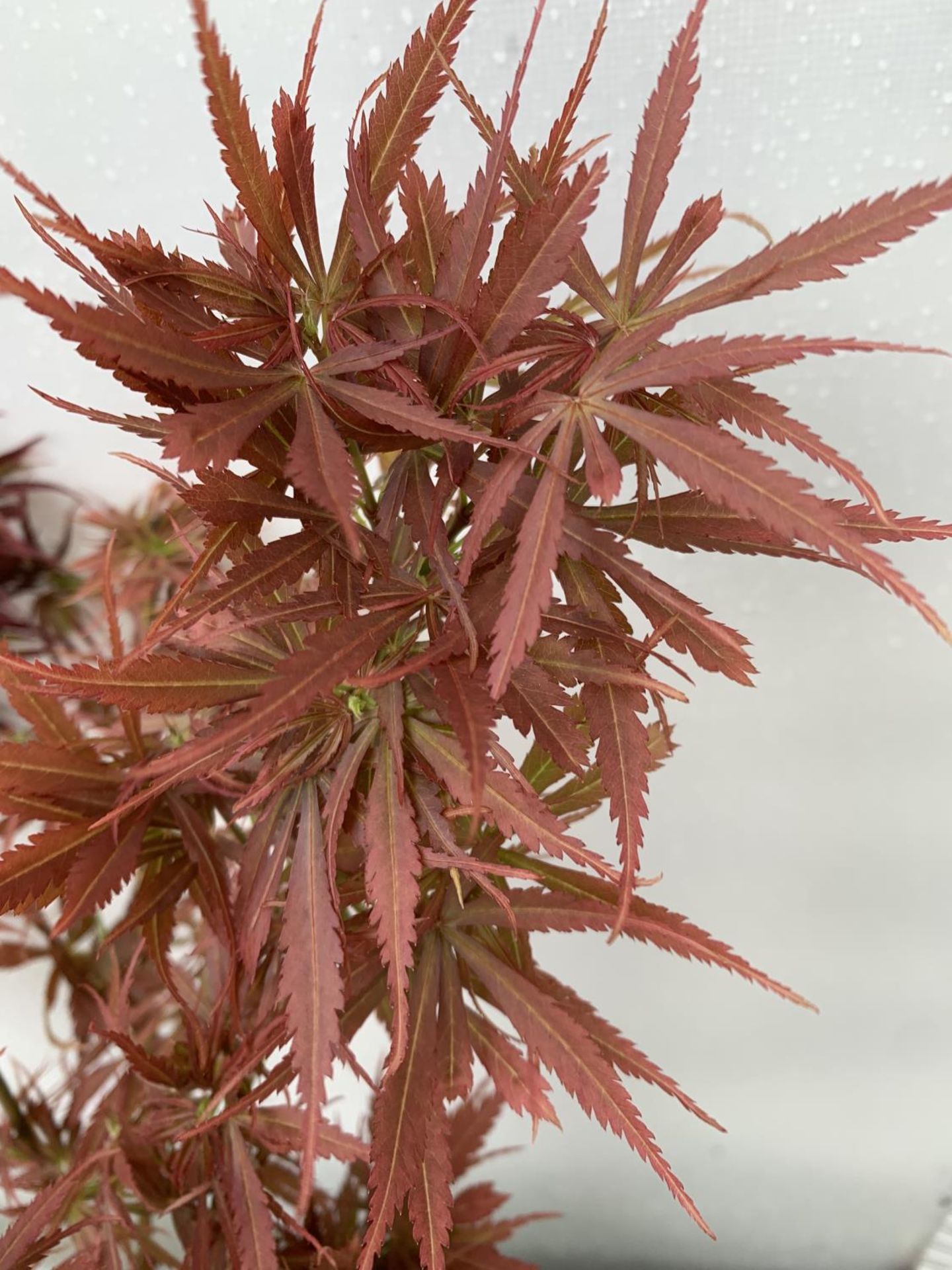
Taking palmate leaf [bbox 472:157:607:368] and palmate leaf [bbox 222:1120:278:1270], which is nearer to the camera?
palmate leaf [bbox 472:157:607:368]

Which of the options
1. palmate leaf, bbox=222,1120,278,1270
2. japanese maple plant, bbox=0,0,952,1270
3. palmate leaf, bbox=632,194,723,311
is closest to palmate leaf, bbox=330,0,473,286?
japanese maple plant, bbox=0,0,952,1270

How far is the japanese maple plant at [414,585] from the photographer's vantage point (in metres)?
0.31

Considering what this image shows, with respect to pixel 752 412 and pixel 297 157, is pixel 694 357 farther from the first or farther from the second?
pixel 297 157

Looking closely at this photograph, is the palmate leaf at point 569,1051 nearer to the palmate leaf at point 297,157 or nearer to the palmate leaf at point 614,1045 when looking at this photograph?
the palmate leaf at point 614,1045

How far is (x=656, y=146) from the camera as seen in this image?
35 cm

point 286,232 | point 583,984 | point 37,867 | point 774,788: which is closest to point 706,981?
point 583,984

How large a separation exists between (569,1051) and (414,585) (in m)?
0.24

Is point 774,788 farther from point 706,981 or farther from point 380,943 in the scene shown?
point 380,943

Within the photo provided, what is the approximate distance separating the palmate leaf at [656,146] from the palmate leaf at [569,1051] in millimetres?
339

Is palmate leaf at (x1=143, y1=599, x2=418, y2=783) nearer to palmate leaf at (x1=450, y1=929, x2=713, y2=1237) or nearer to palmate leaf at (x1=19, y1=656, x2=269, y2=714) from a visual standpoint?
palmate leaf at (x1=19, y1=656, x2=269, y2=714)

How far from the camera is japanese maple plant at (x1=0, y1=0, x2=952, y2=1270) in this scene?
0.31 meters

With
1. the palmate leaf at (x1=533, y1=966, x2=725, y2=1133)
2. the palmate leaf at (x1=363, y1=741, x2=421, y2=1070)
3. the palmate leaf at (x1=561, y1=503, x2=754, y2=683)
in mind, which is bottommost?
the palmate leaf at (x1=533, y1=966, x2=725, y2=1133)

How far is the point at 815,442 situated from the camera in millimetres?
320

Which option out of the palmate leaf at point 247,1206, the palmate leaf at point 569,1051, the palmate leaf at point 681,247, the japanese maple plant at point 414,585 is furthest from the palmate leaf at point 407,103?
the palmate leaf at point 247,1206
